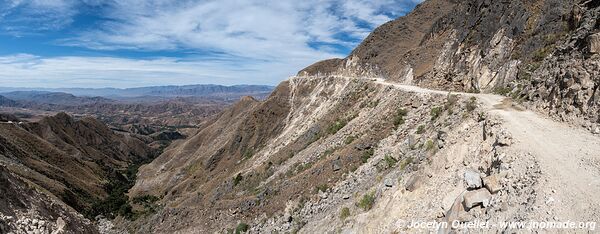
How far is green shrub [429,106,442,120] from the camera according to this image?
68.9 ft

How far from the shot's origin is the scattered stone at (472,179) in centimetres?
1177

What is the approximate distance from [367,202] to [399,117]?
981 cm

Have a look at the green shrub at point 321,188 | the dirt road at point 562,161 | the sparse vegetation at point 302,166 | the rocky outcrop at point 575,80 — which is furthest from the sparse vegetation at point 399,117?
the sparse vegetation at point 302,166

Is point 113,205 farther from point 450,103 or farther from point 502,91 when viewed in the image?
point 502,91

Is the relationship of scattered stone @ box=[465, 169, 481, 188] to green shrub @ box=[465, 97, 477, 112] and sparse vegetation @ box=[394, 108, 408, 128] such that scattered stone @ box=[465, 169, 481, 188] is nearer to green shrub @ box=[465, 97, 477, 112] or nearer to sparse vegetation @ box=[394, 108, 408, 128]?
green shrub @ box=[465, 97, 477, 112]

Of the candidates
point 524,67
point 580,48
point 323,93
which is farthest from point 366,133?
point 323,93

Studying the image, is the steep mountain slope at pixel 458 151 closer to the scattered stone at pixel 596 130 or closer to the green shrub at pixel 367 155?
the green shrub at pixel 367 155

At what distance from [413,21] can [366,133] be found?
66.8m

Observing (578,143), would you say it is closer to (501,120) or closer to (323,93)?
(501,120)

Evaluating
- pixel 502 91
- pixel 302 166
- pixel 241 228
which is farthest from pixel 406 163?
pixel 302 166

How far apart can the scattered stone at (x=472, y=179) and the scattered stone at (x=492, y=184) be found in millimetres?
239

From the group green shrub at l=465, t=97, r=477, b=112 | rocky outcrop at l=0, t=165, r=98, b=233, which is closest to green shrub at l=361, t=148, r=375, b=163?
green shrub at l=465, t=97, r=477, b=112

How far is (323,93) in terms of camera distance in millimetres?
64000

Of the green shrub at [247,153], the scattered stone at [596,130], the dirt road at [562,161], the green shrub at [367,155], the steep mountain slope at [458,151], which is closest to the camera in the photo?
the dirt road at [562,161]
